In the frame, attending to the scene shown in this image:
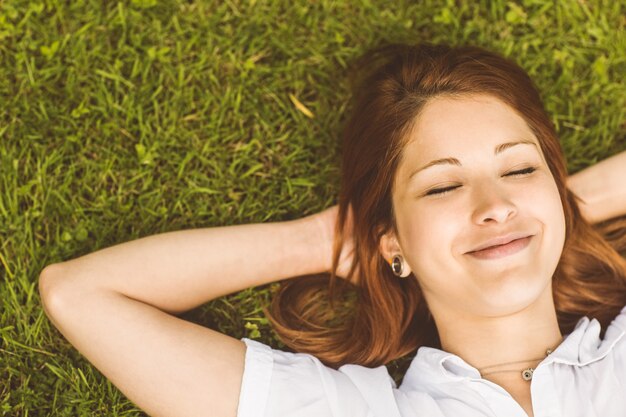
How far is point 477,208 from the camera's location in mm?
3055

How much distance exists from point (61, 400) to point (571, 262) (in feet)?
9.94

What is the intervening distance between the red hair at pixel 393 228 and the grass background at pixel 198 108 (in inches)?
10.0

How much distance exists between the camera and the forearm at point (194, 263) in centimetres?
343

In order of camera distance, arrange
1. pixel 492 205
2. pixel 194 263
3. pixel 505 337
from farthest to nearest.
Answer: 1. pixel 194 263
2. pixel 505 337
3. pixel 492 205

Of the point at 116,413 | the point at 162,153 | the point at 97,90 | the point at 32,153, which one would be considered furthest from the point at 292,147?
the point at 116,413

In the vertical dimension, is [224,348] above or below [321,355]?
above

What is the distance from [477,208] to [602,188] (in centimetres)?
130

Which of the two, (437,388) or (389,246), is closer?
(437,388)

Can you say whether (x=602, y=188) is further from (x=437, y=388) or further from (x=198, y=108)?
(x=198, y=108)

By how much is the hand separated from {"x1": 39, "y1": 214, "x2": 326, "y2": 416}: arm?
0.15 ft

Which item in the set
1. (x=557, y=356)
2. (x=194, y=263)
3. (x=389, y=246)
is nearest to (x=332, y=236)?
(x=389, y=246)

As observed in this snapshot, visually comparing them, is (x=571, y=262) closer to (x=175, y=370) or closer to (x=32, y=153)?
(x=175, y=370)

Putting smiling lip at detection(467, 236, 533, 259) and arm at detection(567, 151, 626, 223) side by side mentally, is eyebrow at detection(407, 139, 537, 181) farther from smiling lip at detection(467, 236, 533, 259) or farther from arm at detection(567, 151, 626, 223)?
arm at detection(567, 151, 626, 223)

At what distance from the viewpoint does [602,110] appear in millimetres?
4371
